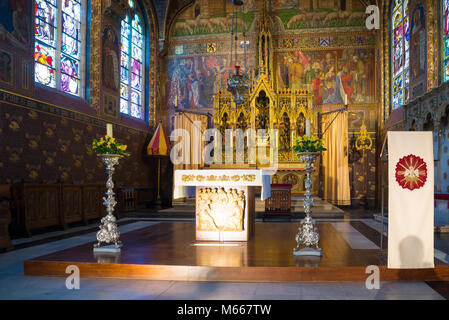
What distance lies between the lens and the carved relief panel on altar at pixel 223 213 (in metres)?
6.10

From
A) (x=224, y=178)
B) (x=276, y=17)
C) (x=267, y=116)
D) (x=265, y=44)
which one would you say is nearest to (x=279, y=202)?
(x=267, y=116)

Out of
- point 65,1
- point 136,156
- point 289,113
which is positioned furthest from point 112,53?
point 289,113

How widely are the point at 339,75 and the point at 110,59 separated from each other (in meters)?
8.65

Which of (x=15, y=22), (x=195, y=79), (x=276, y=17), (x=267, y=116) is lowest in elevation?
(x=267, y=116)

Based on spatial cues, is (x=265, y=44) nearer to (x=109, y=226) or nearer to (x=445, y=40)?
(x=445, y=40)

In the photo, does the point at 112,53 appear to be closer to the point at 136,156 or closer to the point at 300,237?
the point at 136,156

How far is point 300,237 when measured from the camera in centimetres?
512

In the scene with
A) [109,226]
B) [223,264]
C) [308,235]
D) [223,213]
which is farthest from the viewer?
[223,213]

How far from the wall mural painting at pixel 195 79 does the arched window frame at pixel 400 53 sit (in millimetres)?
5375

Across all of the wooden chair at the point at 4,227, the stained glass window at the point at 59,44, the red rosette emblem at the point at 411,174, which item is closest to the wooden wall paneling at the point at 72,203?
the wooden chair at the point at 4,227

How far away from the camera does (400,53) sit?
503 inches

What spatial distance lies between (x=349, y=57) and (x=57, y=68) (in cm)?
1067

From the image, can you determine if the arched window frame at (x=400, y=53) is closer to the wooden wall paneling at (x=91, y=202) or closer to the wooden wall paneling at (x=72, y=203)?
the wooden wall paneling at (x=91, y=202)

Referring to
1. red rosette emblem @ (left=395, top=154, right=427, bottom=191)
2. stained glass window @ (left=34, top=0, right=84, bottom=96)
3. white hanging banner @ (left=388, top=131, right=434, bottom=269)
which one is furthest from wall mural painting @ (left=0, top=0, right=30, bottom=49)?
red rosette emblem @ (left=395, top=154, right=427, bottom=191)
